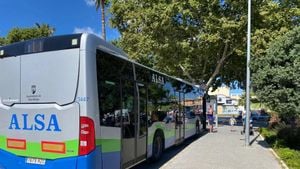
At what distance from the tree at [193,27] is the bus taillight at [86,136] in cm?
1779

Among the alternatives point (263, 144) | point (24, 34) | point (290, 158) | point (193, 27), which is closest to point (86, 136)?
point (290, 158)

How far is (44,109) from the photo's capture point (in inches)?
297

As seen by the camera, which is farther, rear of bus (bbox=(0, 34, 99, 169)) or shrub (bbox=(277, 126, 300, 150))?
shrub (bbox=(277, 126, 300, 150))

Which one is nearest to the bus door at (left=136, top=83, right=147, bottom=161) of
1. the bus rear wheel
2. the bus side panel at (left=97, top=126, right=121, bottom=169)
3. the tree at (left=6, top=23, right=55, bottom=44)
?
the bus rear wheel

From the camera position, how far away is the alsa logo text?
745 cm

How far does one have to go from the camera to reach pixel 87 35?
7414 millimetres

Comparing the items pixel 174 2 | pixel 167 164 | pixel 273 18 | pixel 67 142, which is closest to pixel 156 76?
pixel 167 164

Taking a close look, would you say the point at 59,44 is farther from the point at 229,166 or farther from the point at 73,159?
the point at 229,166

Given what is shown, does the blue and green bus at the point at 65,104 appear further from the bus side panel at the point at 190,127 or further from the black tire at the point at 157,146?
the bus side panel at the point at 190,127

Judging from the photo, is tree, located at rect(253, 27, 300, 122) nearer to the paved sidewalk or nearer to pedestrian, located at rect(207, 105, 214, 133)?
the paved sidewalk

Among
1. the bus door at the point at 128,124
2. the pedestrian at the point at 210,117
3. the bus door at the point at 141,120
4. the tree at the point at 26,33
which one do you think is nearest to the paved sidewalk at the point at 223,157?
the bus door at the point at 141,120

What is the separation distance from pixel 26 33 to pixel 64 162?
38202 millimetres

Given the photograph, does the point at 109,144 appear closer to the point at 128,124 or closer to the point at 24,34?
the point at 128,124

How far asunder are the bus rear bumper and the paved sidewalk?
4.19 metres
